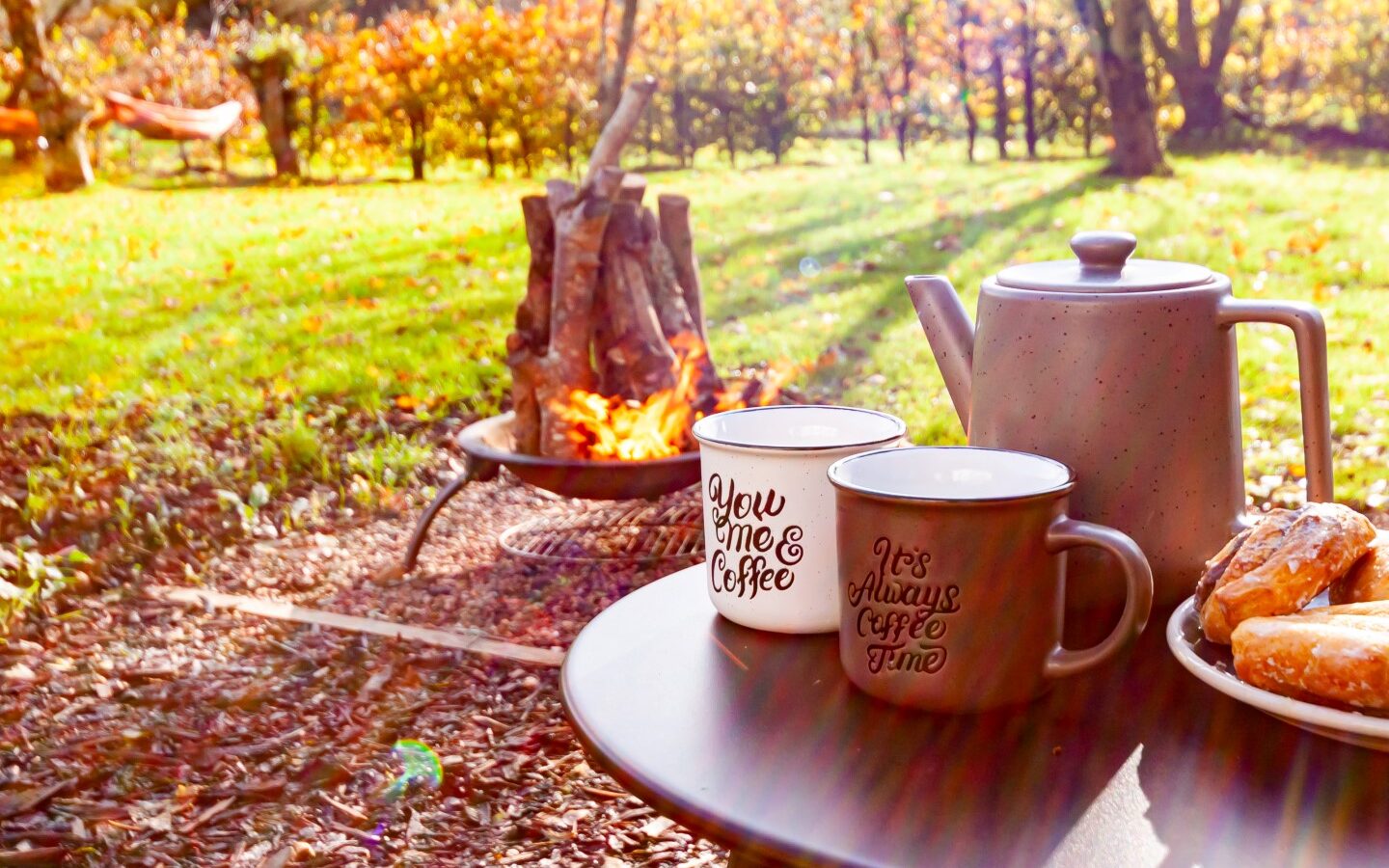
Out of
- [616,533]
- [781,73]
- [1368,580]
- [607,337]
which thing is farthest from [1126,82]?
[1368,580]

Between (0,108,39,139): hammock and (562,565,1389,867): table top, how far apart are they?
29.6ft

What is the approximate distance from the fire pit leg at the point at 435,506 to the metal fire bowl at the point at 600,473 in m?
0.03

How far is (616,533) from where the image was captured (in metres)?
3.46

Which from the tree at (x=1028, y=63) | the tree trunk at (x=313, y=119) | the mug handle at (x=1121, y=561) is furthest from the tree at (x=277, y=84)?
the mug handle at (x=1121, y=561)

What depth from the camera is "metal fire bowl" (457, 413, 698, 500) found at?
9.53 feet

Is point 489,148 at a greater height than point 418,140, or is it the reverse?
point 418,140

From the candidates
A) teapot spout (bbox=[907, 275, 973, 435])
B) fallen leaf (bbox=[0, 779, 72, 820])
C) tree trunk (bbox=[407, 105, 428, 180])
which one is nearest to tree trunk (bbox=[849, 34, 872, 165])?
tree trunk (bbox=[407, 105, 428, 180])

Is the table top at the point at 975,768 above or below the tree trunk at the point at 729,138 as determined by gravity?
below

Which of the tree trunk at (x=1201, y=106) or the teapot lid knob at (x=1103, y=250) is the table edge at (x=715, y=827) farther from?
the tree trunk at (x=1201, y=106)

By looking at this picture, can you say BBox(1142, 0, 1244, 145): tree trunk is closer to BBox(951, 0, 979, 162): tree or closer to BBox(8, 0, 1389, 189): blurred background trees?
BBox(8, 0, 1389, 189): blurred background trees

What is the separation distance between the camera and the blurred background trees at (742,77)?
33.4 feet

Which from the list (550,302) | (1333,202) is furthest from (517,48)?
(550,302)

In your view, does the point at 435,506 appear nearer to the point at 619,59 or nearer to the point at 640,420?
the point at 640,420

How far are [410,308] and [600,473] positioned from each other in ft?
11.4
